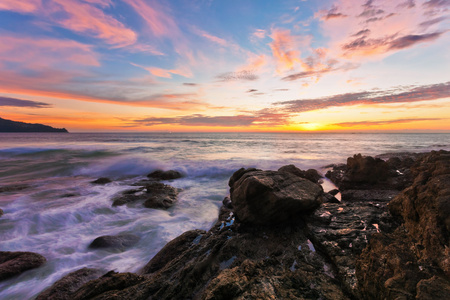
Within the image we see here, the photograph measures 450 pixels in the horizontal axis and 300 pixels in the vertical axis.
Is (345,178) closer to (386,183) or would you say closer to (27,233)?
(386,183)

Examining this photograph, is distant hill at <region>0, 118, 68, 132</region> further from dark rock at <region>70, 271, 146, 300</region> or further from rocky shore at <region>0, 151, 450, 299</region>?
dark rock at <region>70, 271, 146, 300</region>

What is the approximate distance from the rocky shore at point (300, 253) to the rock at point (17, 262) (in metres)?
0.09

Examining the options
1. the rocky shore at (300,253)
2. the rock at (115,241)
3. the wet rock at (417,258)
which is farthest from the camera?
the rock at (115,241)

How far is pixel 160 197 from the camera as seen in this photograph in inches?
371

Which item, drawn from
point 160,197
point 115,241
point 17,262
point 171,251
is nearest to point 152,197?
point 160,197

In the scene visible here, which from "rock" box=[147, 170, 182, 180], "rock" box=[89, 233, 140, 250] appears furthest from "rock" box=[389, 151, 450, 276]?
"rock" box=[147, 170, 182, 180]

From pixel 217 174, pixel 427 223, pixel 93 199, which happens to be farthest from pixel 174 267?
pixel 217 174

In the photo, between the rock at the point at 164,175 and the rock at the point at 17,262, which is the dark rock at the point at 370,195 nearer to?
the rock at the point at 17,262

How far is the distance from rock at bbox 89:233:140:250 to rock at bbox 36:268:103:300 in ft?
4.70

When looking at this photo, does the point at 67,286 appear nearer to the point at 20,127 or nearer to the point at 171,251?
the point at 171,251

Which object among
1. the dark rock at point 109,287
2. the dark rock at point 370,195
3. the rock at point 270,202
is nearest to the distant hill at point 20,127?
the dark rock at point 109,287

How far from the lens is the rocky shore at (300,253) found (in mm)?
2324

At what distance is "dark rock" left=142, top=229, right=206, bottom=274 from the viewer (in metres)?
4.65

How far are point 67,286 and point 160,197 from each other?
545 centimetres
